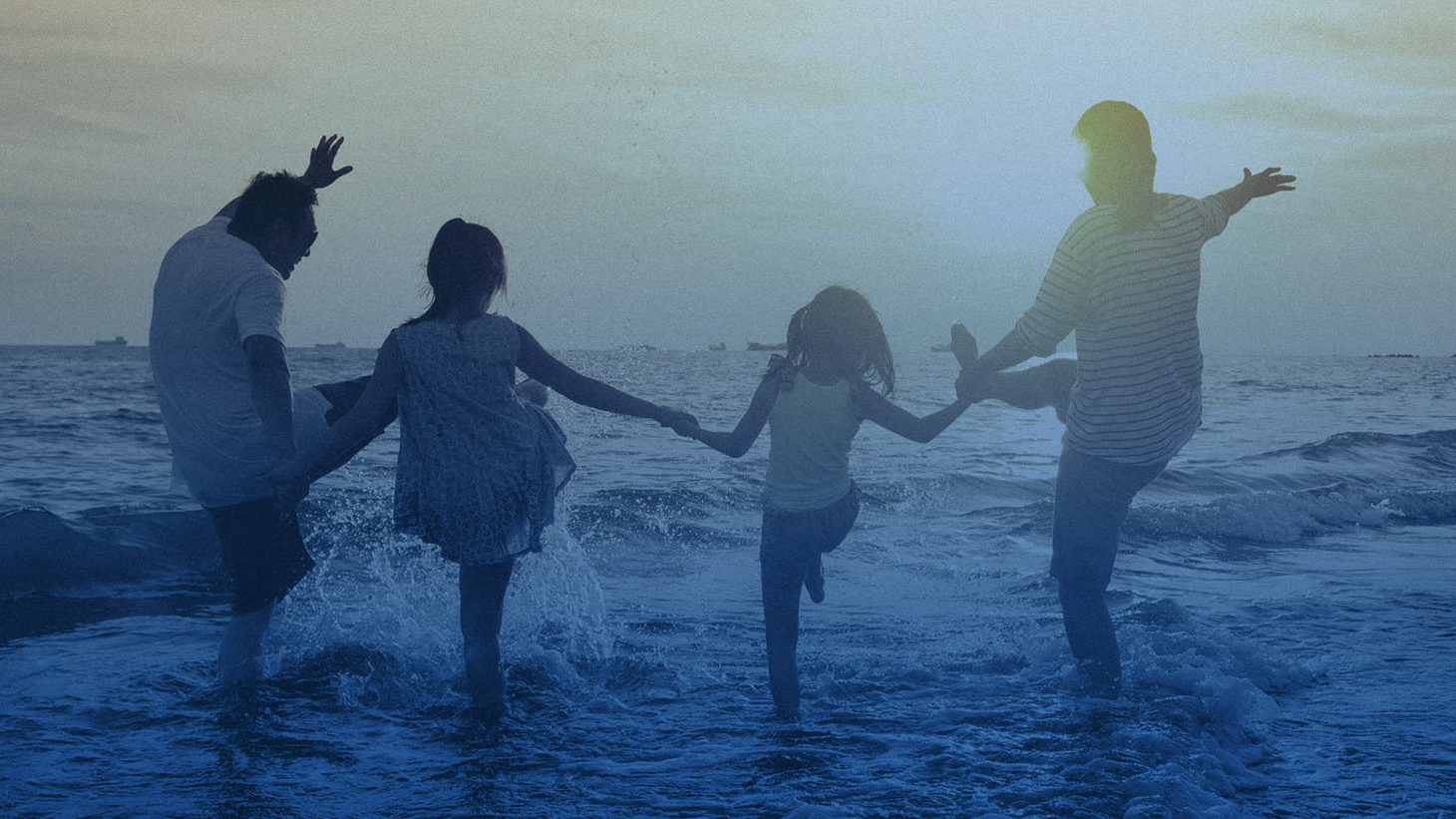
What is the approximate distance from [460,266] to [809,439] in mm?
1516

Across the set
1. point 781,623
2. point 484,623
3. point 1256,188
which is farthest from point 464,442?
point 1256,188

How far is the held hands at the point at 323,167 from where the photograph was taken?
13.6 feet

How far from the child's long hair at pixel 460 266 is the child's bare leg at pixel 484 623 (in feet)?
3.36

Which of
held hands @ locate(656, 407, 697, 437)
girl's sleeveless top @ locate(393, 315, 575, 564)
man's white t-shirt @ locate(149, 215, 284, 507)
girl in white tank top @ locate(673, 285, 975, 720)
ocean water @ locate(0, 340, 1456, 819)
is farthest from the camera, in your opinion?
held hands @ locate(656, 407, 697, 437)

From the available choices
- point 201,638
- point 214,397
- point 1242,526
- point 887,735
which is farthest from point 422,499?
point 1242,526

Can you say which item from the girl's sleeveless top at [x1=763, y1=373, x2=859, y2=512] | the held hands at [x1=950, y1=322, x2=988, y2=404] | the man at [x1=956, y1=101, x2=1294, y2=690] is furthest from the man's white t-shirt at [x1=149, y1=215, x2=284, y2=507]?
the man at [x1=956, y1=101, x2=1294, y2=690]

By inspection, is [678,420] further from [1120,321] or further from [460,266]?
[1120,321]

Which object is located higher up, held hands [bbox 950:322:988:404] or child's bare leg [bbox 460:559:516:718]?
held hands [bbox 950:322:988:404]

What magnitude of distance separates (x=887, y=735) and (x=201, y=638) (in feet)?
14.1

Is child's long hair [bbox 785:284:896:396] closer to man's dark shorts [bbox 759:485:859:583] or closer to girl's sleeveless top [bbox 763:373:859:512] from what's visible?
girl's sleeveless top [bbox 763:373:859:512]

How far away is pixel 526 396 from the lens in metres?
4.05

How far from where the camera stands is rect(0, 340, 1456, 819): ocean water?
347cm

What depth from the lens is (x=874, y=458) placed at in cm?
1505

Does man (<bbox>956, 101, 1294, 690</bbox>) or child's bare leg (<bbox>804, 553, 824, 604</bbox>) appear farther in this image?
child's bare leg (<bbox>804, 553, 824, 604</bbox>)
